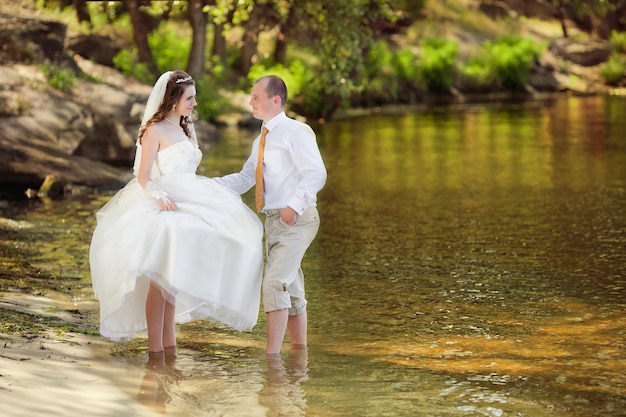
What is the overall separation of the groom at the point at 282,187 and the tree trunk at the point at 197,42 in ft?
82.2

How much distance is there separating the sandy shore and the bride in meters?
0.31

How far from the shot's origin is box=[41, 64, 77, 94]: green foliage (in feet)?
72.4

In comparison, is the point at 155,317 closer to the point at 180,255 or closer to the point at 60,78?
the point at 180,255

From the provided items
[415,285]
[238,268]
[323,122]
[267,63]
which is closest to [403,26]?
[267,63]

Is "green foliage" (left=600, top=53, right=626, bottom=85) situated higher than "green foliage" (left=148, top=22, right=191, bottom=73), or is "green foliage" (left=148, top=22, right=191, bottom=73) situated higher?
"green foliage" (left=148, top=22, right=191, bottom=73)

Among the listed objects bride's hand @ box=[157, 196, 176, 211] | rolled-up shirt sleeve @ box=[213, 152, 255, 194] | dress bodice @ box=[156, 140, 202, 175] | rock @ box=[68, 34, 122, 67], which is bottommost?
bride's hand @ box=[157, 196, 176, 211]

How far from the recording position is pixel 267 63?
131ft

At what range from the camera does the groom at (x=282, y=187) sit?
758cm

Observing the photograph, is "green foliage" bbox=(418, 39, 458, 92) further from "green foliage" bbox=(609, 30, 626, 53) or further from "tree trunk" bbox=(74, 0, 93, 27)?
"tree trunk" bbox=(74, 0, 93, 27)

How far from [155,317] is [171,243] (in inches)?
26.3

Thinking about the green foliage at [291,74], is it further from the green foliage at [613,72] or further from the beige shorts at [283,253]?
the beige shorts at [283,253]

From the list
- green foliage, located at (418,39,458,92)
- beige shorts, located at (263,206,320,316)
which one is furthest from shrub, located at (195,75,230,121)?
beige shorts, located at (263,206,320,316)

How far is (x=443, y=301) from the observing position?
10.0m

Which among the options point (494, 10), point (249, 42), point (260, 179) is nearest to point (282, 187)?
point (260, 179)
